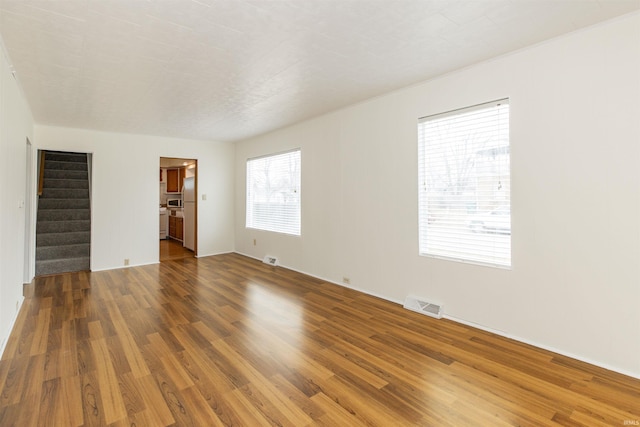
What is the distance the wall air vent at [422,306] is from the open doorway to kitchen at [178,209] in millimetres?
4981

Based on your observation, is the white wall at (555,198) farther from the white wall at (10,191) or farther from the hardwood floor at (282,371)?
the white wall at (10,191)

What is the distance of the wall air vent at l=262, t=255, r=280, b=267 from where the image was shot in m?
5.92

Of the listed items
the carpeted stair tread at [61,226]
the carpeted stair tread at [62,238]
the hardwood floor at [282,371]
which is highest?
the carpeted stair tread at [61,226]

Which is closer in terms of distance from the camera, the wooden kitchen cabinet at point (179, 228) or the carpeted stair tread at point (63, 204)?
the carpeted stair tread at point (63, 204)

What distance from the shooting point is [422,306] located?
11.4 ft

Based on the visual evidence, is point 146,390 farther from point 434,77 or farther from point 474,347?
point 434,77

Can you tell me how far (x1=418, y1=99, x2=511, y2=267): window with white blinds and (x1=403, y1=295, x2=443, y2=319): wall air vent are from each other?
540mm

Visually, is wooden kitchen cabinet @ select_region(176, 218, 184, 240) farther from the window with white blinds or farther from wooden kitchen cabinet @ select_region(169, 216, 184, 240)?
the window with white blinds

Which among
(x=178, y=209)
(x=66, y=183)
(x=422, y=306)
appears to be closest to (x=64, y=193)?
(x=66, y=183)

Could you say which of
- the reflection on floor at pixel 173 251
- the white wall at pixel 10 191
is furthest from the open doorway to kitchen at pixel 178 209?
the white wall at pixel 10 191

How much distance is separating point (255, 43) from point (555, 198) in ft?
9.10

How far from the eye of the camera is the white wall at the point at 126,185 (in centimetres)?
556

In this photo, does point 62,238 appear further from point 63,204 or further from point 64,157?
point 64,157

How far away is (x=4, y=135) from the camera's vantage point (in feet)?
8.46
